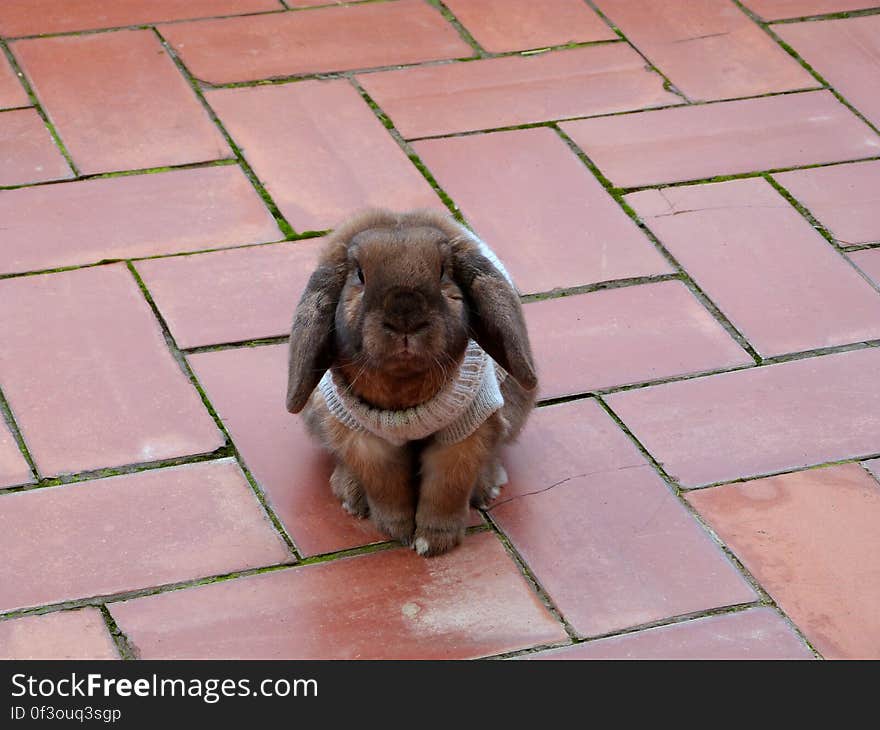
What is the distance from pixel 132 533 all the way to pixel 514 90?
7.04 ft

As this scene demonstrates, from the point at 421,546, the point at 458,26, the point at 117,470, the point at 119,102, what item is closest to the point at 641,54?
the point at 458,26

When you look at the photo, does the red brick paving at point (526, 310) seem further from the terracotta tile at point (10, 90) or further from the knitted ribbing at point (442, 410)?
the knitted ribbing at point (442, 410)

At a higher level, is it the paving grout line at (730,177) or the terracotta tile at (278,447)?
the paving grout line at (730,177)

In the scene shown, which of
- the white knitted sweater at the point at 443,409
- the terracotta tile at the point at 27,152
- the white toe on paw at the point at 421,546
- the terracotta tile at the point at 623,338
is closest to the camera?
the white knitted sweater at the point at 443,409

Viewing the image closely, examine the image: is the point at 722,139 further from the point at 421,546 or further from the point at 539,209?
the point at 421,546

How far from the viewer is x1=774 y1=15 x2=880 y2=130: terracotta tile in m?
4.84

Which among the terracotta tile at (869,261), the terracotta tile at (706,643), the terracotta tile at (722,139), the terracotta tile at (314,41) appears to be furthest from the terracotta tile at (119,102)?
the terracotta tile at (706,643)

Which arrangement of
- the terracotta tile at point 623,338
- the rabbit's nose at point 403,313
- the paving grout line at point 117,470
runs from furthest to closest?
the terracotta tile at point 623,338
the paving grout line at point 117,470
the rabbit's nose at point 403,313

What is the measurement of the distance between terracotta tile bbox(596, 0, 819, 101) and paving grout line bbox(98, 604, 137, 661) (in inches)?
104

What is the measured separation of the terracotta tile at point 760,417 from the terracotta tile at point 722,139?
888mm

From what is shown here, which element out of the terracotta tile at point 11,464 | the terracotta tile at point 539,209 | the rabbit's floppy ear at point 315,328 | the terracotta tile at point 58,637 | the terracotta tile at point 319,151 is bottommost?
the terracotta tile at point 11,464

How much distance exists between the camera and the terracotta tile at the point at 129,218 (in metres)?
4.05

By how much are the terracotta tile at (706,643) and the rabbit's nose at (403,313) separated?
0.73 m

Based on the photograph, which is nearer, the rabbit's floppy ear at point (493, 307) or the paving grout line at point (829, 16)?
the rabbit's floppy ear at point (493, 307)
